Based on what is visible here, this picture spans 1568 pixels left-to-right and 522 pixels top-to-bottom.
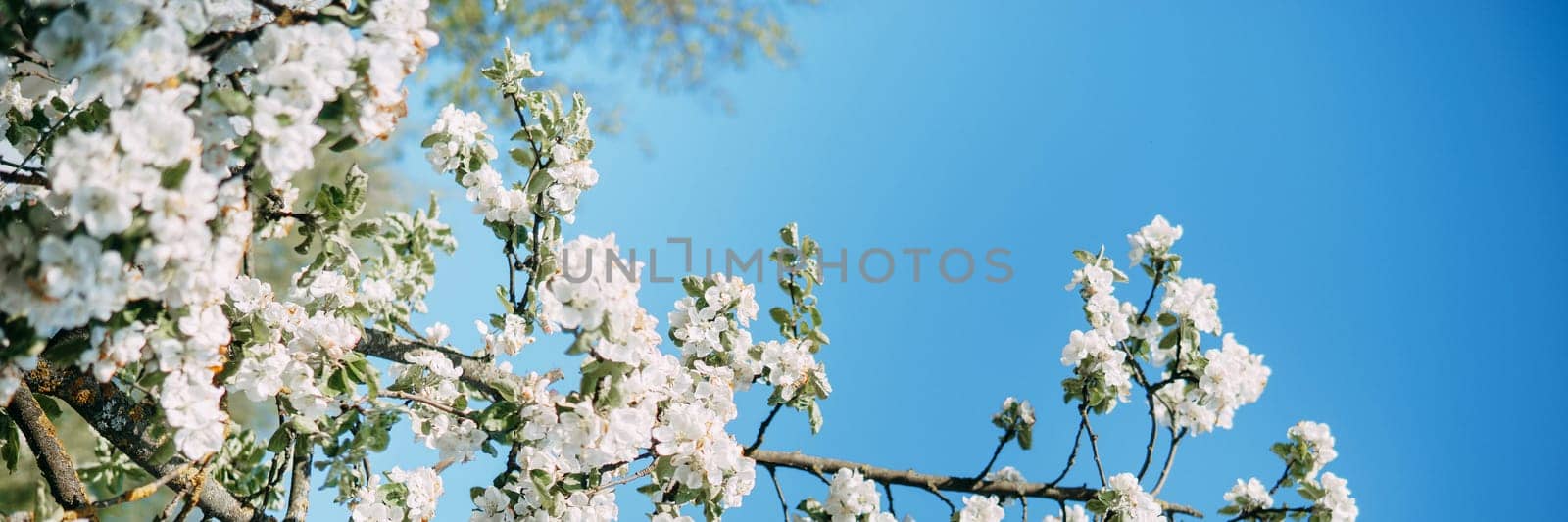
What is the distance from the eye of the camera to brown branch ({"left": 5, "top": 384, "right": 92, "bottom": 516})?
1.99m

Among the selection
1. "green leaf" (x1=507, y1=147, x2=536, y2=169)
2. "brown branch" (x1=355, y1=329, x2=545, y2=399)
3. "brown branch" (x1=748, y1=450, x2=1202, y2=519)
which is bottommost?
"brown branch" (x1=748, y1=450, x2=1202, y2=519)

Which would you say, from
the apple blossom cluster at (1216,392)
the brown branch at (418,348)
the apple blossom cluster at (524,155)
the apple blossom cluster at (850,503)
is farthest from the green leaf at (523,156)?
the apple blossom cluster at (1216,392)

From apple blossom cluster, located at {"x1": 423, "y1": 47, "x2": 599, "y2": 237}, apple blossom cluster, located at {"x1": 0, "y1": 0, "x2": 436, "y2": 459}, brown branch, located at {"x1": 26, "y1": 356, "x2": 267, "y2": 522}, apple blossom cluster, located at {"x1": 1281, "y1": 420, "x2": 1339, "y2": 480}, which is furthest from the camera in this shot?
apple blossom cluster, located at {"x1": 1281, "y1": 420, "x2": 1339, "y2": 480}

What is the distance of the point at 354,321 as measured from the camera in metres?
2.21

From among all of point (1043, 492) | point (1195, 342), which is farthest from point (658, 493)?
point (1195, 342)

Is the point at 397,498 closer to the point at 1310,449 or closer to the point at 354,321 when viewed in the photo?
the point at 354,321

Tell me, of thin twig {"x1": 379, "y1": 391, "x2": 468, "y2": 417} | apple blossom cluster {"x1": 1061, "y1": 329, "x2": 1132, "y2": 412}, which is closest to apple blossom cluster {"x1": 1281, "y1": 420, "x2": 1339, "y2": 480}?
apple blossom cluster {"x1": 1061, "y1": 329, "x2": 1132, "y2": 412}

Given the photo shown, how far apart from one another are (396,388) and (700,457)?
2.59 feet

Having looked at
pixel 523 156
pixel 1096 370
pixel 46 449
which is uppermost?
pixel 523 156

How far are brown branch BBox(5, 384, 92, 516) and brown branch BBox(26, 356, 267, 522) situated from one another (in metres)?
0.11

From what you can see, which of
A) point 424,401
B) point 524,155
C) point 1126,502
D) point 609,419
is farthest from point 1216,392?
point 424,401

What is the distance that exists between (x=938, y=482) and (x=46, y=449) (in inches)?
80.6

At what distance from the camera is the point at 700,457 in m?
2.02

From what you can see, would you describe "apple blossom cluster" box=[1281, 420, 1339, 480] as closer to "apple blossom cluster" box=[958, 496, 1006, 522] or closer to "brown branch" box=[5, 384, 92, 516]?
"apple blossom cluster" box=[958, 496, 1006, 522]
